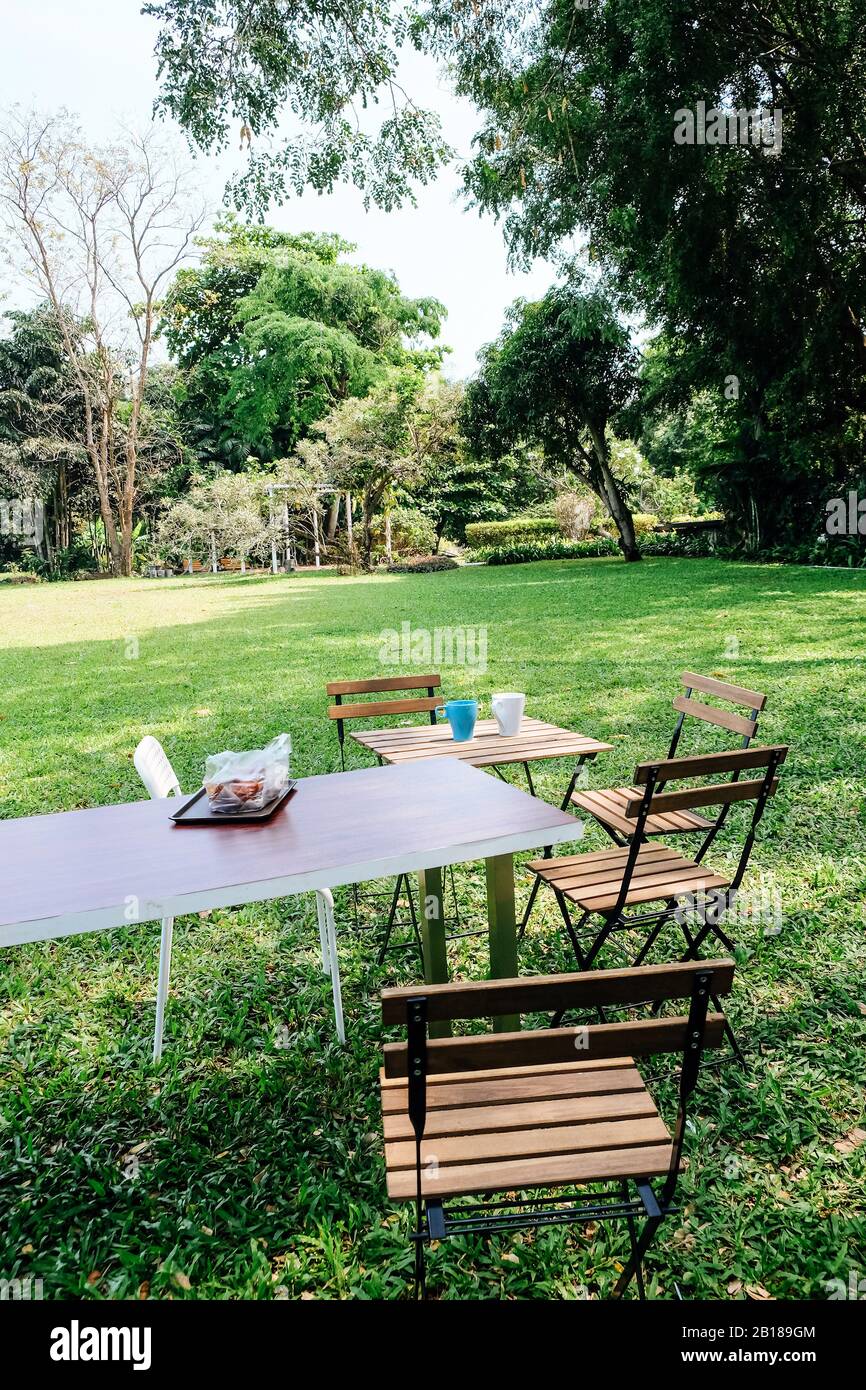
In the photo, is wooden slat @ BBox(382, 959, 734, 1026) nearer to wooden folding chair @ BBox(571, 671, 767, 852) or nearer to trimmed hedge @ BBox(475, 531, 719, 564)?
wooden folding chair @ BBox(571, 671, 767, 852)

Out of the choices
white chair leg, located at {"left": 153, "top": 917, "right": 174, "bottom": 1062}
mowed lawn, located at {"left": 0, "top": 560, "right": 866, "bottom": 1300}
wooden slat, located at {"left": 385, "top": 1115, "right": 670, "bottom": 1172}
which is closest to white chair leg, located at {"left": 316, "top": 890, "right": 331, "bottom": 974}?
mowed lawn, located at {"left": 0, "top": 560, "right": 866, "bottom": 1300}

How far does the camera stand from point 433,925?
2625mm

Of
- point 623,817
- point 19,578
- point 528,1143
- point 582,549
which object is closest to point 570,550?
point 582,549

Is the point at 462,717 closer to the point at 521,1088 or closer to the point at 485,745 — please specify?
Result: the point at 485,745

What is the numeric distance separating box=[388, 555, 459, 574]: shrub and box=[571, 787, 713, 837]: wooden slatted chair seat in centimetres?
2369

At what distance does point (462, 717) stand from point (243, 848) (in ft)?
4.42

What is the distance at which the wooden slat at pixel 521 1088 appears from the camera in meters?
1.94

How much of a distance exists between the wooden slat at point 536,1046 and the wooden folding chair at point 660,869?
3.60 feet

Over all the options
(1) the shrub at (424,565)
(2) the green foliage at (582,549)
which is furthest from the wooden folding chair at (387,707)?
(1) the shrub at (424,565)

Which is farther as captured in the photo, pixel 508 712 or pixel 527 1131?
pixel 508 712

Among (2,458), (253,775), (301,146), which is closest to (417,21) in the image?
(301,146)

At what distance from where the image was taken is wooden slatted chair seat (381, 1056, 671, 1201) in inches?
67.2
